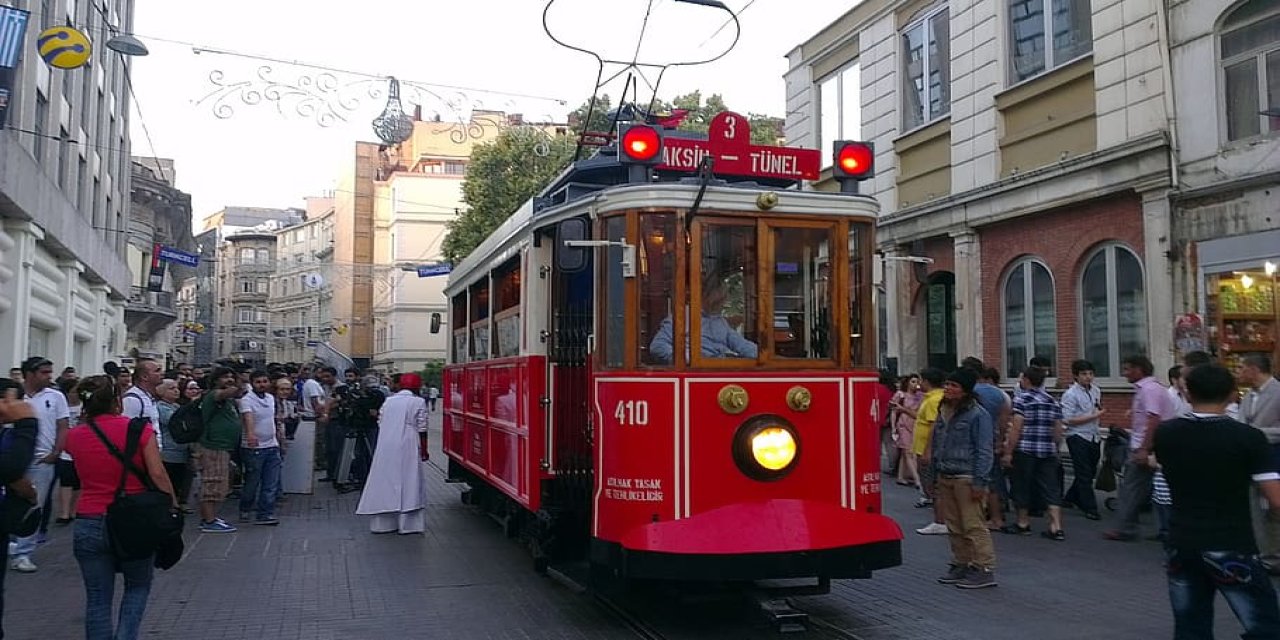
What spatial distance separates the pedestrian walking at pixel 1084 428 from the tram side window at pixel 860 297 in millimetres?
5142

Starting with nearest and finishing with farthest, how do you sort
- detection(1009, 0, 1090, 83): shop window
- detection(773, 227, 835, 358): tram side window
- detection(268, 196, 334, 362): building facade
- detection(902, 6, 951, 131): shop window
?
detection(773, 227, 835, 358): tram side window
detection(1009, 0, 1090, 83): shop window
detection(902, 6, 951, 131): shop window
detection(268, 196, 334, 362): building facade

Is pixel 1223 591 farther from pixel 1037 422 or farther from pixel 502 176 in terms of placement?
pixel 502 176

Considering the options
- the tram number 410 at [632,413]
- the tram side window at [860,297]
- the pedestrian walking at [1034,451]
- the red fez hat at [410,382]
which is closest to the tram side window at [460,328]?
the red fez hat at [410,382]

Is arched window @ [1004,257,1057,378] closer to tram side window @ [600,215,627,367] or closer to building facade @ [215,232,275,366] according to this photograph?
tram side window @ [600,215,627,367]

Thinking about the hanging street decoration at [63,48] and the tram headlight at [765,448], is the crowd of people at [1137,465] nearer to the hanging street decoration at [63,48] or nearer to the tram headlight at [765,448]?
the tram headlight at [765,448]

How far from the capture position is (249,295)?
7306cm

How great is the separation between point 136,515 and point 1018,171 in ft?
45.9

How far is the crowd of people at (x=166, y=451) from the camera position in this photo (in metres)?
5.06

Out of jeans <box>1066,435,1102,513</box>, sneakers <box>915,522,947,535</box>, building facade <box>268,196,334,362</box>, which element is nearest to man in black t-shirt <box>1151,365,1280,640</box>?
sneakers <box>915,522,947,535</box>

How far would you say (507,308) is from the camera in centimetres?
842

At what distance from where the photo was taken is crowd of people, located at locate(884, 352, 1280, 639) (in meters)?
4.22

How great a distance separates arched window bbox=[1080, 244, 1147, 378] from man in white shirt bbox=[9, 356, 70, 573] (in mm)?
12847

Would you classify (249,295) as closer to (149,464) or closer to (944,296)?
(944,296)

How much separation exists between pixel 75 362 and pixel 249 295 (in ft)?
174
